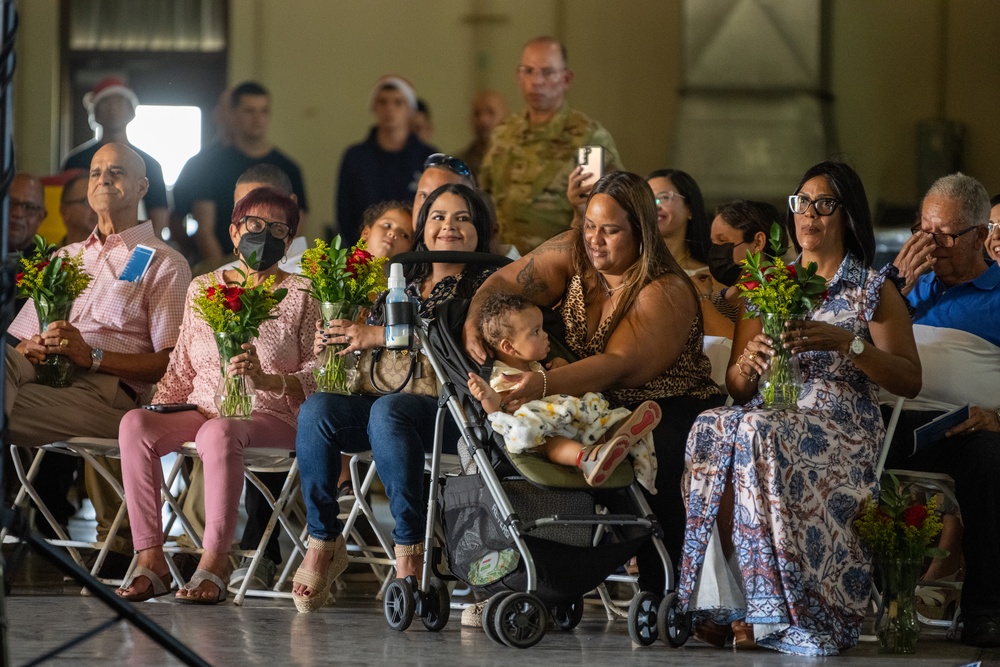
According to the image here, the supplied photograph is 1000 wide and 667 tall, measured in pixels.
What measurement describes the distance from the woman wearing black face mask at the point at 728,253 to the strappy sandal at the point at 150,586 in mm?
1928

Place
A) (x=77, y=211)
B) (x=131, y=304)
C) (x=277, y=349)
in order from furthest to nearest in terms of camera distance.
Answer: (x=77, y=211) → (x=131, y=304) → (x=277, y=349)

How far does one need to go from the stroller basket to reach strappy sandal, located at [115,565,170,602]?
1.05 meters

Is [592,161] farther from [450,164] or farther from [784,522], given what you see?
[784,522]

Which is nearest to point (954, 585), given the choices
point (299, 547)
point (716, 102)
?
point (299, 547)

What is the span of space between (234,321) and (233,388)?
217 mm

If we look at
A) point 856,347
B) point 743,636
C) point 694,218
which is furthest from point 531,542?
A: point 694,218

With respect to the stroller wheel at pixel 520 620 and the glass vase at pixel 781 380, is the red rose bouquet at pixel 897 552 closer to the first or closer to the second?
the glass vase at pixel 781 380

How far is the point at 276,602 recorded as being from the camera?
14.7ft

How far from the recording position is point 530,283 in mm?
4117

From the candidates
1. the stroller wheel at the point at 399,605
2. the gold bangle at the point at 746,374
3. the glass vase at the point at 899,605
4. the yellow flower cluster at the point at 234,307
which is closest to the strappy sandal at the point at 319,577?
the stroller wheel at the point at 399,605

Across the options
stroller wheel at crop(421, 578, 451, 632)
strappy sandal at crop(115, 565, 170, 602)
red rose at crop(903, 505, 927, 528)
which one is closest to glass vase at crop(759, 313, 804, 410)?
red rose at crop(903, 505, 927, 528)

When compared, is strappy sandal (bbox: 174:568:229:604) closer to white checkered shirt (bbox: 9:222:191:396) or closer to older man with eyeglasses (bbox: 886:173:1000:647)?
white checkered shirt (bbox: 9:222:191:396)

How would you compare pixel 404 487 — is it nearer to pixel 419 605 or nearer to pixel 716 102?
pixel 419 605

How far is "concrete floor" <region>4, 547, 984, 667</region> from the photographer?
337 cm
